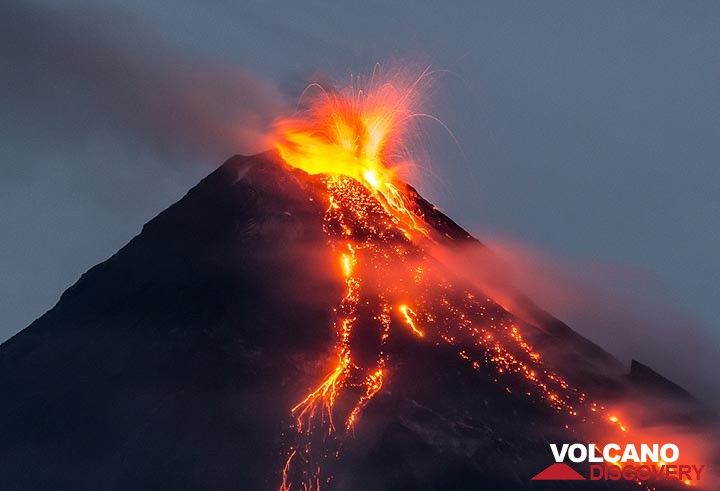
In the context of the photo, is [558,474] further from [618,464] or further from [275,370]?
[275,370]

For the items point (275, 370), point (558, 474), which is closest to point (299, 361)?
point (275, 370)

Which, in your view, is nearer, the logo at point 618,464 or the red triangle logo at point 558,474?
the red triangle logo at point 558,474

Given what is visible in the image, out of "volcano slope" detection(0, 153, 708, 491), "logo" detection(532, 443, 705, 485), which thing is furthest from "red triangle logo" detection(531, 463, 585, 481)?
"volcano slope" detection(0, 153, 708, 491)

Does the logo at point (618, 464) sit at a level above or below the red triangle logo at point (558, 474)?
above

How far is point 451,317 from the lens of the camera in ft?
358

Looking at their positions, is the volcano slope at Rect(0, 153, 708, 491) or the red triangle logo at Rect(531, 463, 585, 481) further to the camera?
the volcano slope at Rect(0, 153, 708, 491)

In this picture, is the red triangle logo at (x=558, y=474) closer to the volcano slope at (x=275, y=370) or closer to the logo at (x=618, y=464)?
the logo at (x=618, y=464)

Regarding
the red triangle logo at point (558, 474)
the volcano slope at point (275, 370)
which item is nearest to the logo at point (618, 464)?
the red triangle logo at point (558, 474)

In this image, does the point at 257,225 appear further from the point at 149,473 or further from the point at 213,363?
the point at 149,473

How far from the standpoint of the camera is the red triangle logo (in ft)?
311

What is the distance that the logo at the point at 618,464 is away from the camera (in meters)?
96.2

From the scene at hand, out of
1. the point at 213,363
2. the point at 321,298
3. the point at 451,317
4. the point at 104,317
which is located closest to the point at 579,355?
the point at 451,317

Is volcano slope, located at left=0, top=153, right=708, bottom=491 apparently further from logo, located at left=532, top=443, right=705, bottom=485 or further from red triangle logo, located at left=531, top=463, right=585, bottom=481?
logo, located at left=532, top=443, right=705, bottom=485

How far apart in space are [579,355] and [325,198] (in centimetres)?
2121
